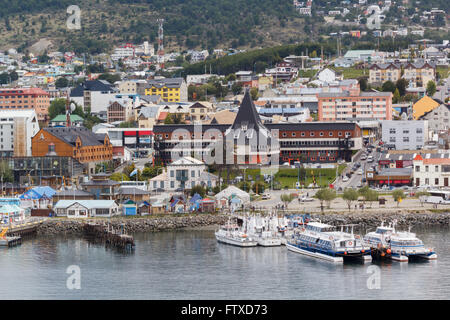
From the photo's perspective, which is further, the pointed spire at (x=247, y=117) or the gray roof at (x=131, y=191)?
the pointed spire at (x=247, y=117)

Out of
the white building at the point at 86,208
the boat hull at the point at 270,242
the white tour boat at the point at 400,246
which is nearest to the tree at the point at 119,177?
the white building at the point at 86,208

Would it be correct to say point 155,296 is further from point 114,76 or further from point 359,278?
point 114,76

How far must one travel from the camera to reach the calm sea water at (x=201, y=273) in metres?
25.1

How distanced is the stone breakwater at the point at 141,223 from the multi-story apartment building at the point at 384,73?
1365 inches

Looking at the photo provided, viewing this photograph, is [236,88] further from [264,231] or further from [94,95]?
[264,231]

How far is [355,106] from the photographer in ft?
189

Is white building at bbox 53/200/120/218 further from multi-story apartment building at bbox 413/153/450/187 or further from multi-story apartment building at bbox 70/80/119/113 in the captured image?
multi-story apartment building at bbox 70/80/119/113

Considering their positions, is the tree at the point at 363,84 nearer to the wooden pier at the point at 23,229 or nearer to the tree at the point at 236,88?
the tree at the point at 236,88

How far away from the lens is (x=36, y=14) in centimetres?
11775

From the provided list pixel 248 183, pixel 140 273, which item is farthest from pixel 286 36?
pixel 140 273

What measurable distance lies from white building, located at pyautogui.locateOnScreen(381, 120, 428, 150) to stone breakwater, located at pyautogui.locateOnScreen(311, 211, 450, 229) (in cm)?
1302

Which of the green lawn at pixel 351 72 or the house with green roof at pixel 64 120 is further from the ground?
the green lawn at pixel 351 72

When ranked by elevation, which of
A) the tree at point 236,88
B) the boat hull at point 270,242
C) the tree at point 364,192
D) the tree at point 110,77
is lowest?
the boat hull at point 270,242

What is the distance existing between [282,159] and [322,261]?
1909cm
